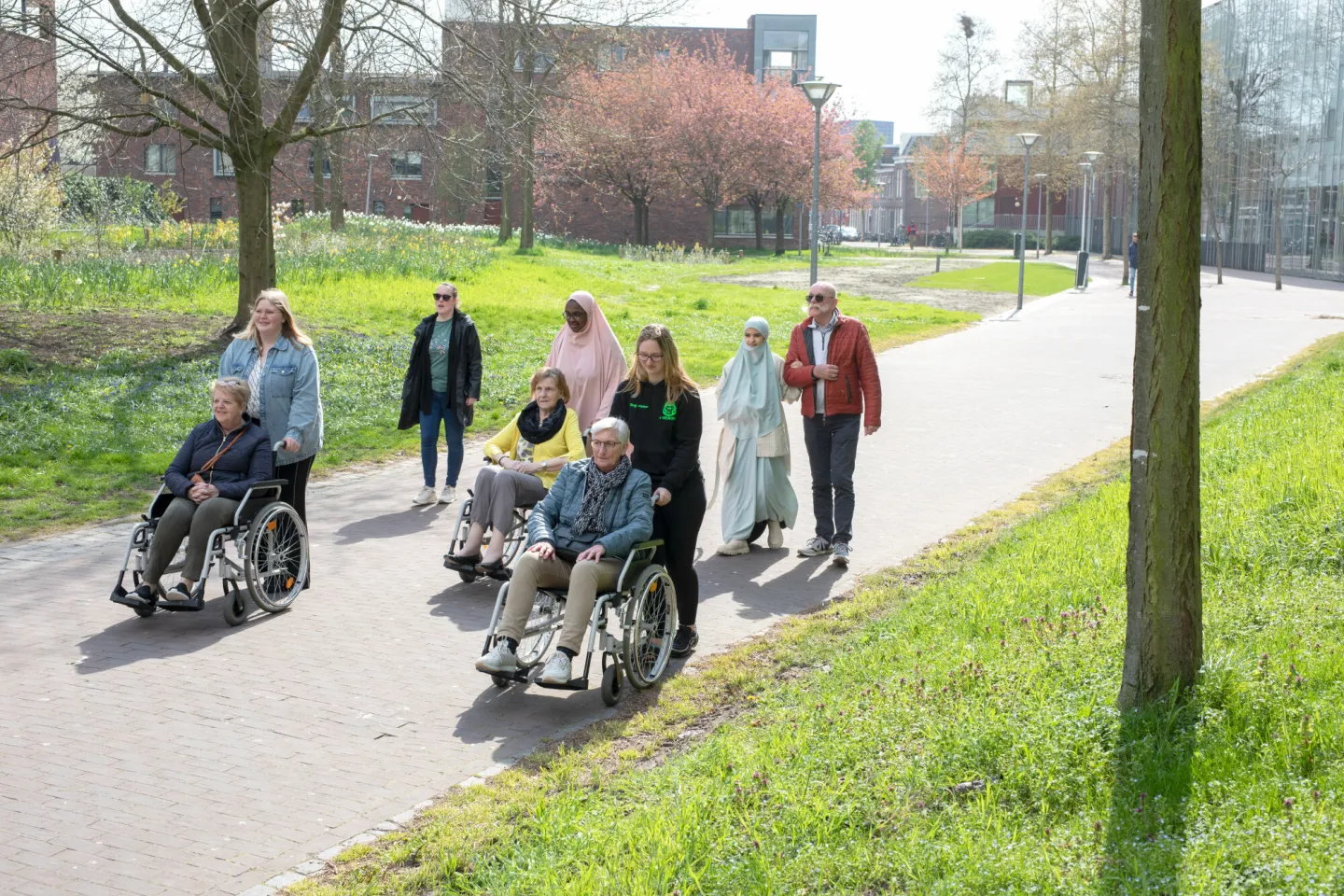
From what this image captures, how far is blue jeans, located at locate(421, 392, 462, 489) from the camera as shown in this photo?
35.9 feet

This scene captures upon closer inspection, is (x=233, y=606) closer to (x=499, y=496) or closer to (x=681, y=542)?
(x=499, y=496)

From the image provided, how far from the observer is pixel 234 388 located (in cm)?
784

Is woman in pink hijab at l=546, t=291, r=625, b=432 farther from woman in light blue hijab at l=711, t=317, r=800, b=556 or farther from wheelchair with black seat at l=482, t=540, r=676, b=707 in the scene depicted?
wheelchair with black seat at l=482, t=540, r=676, b=707

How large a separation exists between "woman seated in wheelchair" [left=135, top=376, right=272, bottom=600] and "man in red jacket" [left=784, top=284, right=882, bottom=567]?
3572 mm

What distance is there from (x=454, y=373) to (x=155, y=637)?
3957mm

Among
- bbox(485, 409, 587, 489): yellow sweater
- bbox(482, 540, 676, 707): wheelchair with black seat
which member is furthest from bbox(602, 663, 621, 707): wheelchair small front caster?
bbox(485, 409, 587, 489): yellow sweater

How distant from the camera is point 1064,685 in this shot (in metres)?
5.49

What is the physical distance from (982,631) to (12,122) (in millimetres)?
17329

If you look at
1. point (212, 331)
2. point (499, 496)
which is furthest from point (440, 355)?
point (212, 331)

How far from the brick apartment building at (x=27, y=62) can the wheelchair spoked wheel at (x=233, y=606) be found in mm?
10593

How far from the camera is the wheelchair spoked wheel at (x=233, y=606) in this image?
7.49 metres

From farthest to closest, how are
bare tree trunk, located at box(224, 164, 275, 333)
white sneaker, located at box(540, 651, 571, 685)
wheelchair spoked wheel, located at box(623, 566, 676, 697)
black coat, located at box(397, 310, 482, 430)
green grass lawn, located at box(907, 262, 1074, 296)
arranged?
green grass lawn, located at box(907, 262, 1074, 296) → bare tree trunk, located at box(224, 164, 275, 333) → black coat, located at box(397, 310, 482, 430) → wheelchair spoked wheel, located at box(623, 566, 676, 697) → white sneaker, located at box(540, 651, 571, 685)

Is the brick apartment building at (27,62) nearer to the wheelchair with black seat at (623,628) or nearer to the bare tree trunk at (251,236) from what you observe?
the bare tree trunk at (251,236)

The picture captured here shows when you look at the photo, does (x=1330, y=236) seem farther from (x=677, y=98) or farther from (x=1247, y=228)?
(x=677, y=98)
